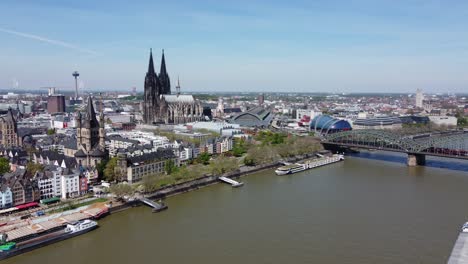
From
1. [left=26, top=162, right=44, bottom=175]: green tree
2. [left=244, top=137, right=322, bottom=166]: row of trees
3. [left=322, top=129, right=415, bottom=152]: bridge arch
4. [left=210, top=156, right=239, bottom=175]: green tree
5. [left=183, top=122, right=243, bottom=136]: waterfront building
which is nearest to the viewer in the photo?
[left=26, top=162, right=44, bottom=175]: green tree

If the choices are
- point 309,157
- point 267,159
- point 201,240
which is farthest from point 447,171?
point 201,240

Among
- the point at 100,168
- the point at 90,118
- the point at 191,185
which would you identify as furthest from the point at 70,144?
the point at 191,185

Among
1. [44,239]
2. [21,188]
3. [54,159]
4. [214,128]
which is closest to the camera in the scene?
[44,239]

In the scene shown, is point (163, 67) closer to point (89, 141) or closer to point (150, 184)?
point (89, 141)

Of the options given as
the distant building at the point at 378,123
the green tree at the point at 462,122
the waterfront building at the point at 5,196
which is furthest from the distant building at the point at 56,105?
the green tree at the point at 462,122

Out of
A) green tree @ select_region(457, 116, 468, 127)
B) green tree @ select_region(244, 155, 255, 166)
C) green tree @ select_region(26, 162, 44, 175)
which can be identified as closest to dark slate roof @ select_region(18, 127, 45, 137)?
green tree @ select_region(26, 162, 44, 175)

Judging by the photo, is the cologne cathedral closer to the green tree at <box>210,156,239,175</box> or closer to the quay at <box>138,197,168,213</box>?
the green tree at <box>210,156,239,175</box>
